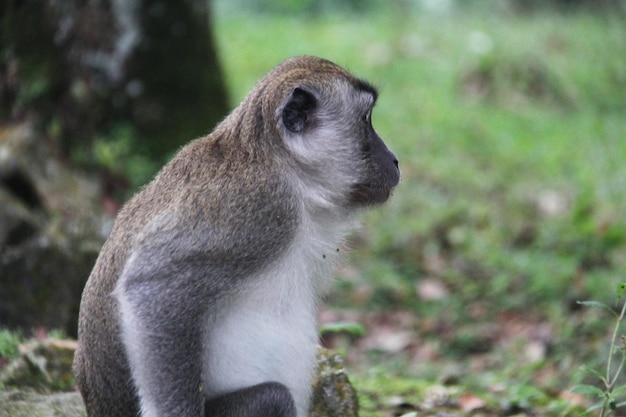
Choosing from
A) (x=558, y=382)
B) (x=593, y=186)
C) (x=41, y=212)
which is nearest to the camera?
(x=558, y=382)

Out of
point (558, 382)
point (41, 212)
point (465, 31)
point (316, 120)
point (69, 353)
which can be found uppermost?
point (465, 31)

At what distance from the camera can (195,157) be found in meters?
3.69

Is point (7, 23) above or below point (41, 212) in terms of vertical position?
above

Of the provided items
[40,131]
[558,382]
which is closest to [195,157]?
[558,382]

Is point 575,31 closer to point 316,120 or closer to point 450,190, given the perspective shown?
point 450,190

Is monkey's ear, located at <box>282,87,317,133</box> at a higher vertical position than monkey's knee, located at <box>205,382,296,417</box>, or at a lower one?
higher

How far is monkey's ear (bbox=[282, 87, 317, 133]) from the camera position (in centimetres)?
378

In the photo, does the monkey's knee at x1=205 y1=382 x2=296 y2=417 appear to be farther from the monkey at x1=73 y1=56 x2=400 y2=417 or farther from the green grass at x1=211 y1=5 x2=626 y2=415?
A: the green grass at x1=211 y1=5 x2=626 y2=415

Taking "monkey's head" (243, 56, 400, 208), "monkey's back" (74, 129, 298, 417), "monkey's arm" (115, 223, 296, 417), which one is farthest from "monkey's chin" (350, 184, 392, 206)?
"monkey's arm" (115, 223, 296, 417)

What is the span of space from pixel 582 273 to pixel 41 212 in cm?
418

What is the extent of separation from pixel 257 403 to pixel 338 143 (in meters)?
1.22

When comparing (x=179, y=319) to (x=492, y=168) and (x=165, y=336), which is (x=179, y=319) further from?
(x=492, y=168)

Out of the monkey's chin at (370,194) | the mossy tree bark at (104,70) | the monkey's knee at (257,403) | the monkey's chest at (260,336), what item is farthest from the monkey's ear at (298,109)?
the mossy tree bark at (104,70)

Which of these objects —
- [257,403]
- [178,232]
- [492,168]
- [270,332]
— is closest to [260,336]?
[270,332]
